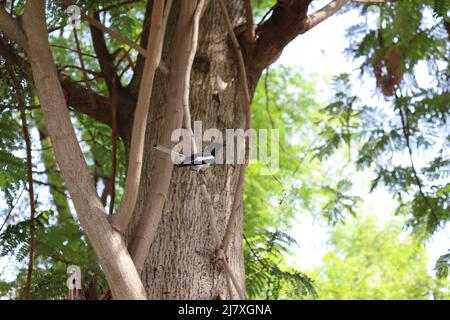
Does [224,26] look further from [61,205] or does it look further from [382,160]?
[61,205]

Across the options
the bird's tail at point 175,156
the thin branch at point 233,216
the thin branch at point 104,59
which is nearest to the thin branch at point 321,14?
the thin branch at point 233,216

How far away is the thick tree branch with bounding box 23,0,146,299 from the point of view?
85.7 inches

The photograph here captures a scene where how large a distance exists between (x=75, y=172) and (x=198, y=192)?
66cm

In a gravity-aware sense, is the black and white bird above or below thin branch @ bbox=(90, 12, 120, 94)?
below

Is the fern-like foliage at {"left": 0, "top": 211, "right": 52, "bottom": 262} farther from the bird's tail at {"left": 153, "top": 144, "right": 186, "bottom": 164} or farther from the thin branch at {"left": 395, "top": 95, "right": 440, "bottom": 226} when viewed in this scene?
the thin branch at {"left": 395, "top": 95, "right": 440, "bottom": 226}

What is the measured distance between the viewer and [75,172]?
7.55 feet

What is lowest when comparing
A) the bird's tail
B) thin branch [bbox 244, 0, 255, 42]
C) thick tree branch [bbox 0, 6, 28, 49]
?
the bird's tail

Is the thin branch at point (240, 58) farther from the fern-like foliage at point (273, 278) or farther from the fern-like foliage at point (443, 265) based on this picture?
the fern-like foliage at point (443, 265)

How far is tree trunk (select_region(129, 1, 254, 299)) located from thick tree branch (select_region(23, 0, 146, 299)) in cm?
46

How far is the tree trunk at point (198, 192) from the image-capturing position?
2656 millimetres

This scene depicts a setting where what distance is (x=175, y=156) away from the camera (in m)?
2.41

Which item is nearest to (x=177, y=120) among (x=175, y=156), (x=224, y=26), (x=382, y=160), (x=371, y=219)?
(x=175, y=156)

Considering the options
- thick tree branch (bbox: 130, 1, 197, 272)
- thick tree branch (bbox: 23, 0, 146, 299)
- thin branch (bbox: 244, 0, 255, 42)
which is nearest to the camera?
thick tree branch (bbox: 23, 0, 146, 299)

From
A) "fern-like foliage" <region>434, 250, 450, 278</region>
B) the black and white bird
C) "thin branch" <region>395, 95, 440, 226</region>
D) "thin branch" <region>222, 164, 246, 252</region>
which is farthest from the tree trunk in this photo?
"thin branch" <region>395, 95, 440, 226</region>
